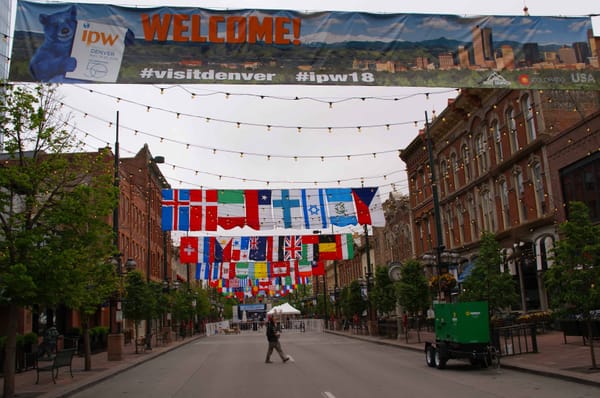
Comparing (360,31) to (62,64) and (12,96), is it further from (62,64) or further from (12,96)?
(12,96)

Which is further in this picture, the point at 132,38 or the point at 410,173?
the point at 410,173

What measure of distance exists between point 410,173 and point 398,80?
126ft

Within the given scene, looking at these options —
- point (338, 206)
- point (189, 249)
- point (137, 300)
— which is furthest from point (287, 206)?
point (189, 249)

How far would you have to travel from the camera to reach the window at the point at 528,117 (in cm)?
3173

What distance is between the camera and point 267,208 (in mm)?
32250

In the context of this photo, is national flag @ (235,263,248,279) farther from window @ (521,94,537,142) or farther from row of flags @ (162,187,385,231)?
window @ (521,94,537,142)

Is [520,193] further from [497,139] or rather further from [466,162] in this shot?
[466,162]

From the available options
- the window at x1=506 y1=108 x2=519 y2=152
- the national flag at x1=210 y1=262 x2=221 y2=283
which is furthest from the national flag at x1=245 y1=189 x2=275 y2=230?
the national flag at x1=210 y1=262 x2=221 y2=283

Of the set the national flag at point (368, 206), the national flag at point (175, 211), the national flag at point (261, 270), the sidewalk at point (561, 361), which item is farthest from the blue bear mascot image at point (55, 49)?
the national flag at point (261, 270)

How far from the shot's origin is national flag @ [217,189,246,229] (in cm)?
3200

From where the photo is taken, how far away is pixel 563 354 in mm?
19391

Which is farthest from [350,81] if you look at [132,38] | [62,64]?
[62,64]

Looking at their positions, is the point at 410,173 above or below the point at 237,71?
above

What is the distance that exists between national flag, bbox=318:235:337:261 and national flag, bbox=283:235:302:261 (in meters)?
1.53
